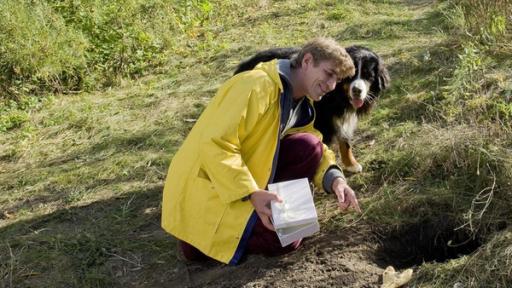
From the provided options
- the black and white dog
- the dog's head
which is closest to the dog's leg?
the black and white dog

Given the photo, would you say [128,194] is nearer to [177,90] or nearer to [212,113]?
[212,113]

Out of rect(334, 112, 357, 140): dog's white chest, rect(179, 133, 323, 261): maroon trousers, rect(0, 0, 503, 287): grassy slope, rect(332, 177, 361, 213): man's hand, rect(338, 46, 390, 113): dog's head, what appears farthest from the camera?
rect(334, 112, 357, 140): dog's white chest

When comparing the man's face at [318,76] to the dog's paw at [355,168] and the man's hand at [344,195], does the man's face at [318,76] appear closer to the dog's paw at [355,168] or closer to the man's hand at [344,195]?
the man's hand at [344,195]

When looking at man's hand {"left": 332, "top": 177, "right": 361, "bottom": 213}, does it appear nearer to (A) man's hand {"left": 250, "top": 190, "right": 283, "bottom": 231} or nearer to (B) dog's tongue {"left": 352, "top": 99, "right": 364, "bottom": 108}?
(A) man's hand {"left": 250, "top": 190, "right": 283, "bottom": 231}

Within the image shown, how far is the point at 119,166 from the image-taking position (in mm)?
4176

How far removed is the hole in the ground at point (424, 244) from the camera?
2783 mm

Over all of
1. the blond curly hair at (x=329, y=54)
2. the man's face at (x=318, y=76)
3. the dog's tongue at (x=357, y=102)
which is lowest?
the dog's tongue at (x=357, y=102)

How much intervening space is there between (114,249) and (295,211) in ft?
4.11

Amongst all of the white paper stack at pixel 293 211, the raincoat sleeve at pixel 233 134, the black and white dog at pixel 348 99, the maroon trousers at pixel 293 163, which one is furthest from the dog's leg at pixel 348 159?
the raincoat sleeve at pixel 233 134

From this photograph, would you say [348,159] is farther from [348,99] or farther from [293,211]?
[293,211]

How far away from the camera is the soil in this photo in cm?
257

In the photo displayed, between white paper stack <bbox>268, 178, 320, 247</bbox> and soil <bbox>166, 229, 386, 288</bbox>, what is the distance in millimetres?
241

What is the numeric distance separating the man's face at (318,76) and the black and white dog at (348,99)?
1051mm

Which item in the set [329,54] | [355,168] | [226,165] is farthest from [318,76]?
[355,168]
